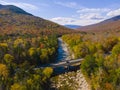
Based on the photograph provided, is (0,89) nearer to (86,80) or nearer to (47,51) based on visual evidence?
(86,80)

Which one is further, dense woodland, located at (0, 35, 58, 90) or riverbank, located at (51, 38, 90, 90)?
riverbank, located at (51, 38, 90, 90)

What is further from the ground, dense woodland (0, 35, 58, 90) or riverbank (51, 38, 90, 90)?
dense woodland (0, 35, 58, 90)

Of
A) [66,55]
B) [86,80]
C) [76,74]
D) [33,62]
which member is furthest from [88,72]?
[66,55]

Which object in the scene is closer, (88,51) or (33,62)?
(33,62)

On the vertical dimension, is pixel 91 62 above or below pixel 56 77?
above

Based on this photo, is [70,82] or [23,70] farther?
[70,82]

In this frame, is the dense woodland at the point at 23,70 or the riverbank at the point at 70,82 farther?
the riverbank at the point at 70,82

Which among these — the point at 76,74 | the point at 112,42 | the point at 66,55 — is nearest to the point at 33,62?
the point at 76,74

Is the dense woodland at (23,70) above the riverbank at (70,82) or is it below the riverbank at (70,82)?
above

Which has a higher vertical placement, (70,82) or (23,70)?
(23,70)

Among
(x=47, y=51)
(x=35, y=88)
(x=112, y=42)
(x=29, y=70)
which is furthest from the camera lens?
(x=112, y=42)

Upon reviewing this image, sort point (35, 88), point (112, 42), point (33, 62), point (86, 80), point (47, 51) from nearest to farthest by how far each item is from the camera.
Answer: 1. point (35, 88)
2. point (86, 80)
3. point (33, 62)
4. point (47, 51)
5. point (112, 42)
